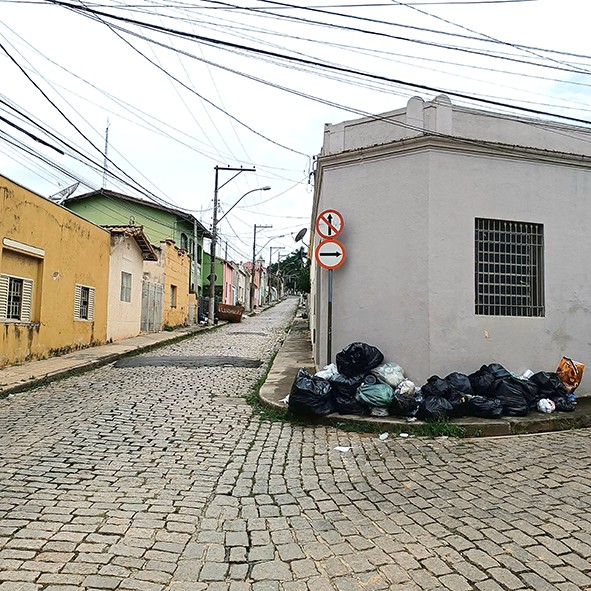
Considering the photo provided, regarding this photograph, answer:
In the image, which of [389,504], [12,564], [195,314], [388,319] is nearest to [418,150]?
[388,319]

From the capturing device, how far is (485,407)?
6.35 meters

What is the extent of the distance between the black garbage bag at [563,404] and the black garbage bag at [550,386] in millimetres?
62

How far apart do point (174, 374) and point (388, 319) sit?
5.37 metres

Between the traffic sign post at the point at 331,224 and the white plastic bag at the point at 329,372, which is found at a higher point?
the traffic sign post at the point at 331,224

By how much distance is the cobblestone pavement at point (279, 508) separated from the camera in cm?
293

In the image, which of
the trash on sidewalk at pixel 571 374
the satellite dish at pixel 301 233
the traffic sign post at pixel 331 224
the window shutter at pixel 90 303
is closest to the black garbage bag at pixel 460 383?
the trash on sidewalk at pixel 571 374

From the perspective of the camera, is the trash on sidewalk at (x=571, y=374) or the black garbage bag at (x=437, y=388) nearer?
the black garbage bag at (x=437, y=388)

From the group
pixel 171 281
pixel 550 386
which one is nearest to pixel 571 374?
pixel 550 386

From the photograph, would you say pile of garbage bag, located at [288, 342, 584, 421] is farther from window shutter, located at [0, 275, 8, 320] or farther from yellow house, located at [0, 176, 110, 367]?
yellow house, located at [0, 176, 110, 367]

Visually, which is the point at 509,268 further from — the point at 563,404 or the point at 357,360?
the point at 357,360

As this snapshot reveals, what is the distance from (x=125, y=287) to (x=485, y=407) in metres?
14.7

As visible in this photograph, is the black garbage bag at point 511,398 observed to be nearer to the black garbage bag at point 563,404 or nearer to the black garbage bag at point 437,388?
the black garbage bag at point 563,404

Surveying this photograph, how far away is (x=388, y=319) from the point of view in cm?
756

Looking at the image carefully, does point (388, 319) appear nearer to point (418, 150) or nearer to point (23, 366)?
point (418, 150)
